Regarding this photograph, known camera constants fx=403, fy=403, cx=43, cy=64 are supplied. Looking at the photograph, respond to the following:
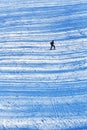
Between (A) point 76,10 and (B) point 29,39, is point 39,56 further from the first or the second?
(A) point 76,10

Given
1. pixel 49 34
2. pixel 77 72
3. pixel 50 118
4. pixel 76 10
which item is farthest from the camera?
pixel 76 10

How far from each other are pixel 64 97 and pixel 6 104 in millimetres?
1695

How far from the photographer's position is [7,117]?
33.4 ft

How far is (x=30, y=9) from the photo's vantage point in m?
35.6

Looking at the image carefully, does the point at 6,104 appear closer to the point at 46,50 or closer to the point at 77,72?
the point at 77,72

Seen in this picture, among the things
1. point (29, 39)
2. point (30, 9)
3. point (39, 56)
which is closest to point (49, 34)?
point (29, 39)

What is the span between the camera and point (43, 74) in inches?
568

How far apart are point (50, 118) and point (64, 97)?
70.2 inches

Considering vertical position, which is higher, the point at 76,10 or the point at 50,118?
the point at 50,118

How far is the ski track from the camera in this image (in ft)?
32.8

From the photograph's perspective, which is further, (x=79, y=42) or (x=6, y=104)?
(x=79, y=42)

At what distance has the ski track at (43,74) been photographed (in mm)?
10008

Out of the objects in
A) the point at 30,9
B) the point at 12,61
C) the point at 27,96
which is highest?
the point at 27,96

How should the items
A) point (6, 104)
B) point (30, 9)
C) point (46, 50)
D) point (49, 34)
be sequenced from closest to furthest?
point (6, 104)
point (46, 50)
point (49, 34)
point (30, 9)
